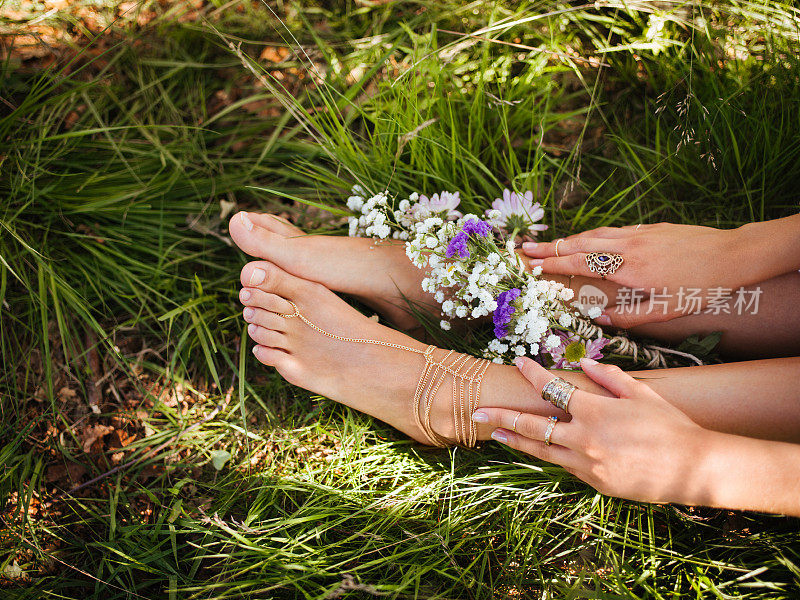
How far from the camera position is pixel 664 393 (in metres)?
1.55

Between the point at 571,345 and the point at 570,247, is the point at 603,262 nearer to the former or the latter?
the point at 570,247

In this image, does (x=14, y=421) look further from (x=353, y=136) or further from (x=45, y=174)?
(x=353, y=136)

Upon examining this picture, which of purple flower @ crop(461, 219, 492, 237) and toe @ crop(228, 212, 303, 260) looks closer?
purple flower @ crop(461, 219, 492, 237)

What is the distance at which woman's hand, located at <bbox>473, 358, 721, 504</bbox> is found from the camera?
1.37 metres

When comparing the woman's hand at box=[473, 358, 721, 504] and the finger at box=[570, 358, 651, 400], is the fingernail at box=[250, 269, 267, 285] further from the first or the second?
the finger at box=[570, 358, 651, 400]

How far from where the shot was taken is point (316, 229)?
2154 mm

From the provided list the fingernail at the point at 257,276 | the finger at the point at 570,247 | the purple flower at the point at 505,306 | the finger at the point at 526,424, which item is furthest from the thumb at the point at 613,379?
the fingernail at the point at 257,276

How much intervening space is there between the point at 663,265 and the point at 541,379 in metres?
0.53

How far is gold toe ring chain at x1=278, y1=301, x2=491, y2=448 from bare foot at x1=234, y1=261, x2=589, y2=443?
0.06ft

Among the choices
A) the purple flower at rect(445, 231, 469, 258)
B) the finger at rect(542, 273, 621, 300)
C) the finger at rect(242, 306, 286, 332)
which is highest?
the purple flower at rect(445, 231, 469, 258)

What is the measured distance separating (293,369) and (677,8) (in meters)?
1.97

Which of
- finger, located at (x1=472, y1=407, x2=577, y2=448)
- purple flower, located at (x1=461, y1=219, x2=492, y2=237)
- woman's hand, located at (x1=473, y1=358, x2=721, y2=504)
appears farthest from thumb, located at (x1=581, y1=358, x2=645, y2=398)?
purple flower, located at (x1=461, y1=219, x2=492, y2=237)

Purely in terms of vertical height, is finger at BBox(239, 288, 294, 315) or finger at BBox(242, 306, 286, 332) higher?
finger at BBox(239, 288, 294, 315)

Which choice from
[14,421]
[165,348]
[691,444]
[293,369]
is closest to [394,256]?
[293,369]
